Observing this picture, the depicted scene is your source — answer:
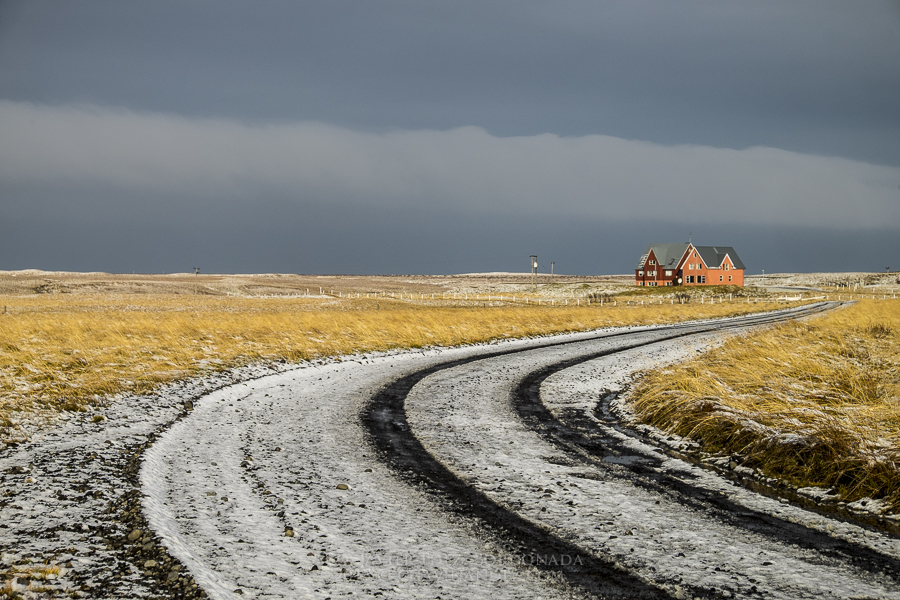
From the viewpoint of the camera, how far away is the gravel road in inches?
165

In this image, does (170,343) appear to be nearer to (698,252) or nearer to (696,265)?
(696,265)

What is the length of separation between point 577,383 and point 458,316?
17395 millimetres

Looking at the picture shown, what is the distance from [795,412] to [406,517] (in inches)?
245

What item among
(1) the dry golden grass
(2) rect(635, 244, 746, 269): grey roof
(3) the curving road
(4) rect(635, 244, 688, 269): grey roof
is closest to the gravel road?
(3) the curving road

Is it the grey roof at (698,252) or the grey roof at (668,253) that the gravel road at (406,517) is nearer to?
the grey roof at (668,253)

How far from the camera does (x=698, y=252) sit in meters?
95.5

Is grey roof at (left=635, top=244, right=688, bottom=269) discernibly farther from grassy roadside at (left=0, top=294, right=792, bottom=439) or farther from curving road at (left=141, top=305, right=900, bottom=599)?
curving road at (left=141, top=305, right=900, bottom=599)

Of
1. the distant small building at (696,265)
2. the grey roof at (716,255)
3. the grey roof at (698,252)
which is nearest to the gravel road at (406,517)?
the distant small building at (696,265)

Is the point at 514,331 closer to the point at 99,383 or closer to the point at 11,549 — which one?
the point at 99,383

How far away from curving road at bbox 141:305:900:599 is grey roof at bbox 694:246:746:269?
94656 millimetres

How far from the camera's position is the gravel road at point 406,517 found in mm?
4199

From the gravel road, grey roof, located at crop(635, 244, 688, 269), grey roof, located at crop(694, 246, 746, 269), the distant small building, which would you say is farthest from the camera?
grey roof, located at crop(635, 244, 688, 269)

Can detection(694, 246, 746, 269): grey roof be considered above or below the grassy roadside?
above

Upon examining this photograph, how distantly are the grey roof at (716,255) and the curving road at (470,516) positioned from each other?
311ft
